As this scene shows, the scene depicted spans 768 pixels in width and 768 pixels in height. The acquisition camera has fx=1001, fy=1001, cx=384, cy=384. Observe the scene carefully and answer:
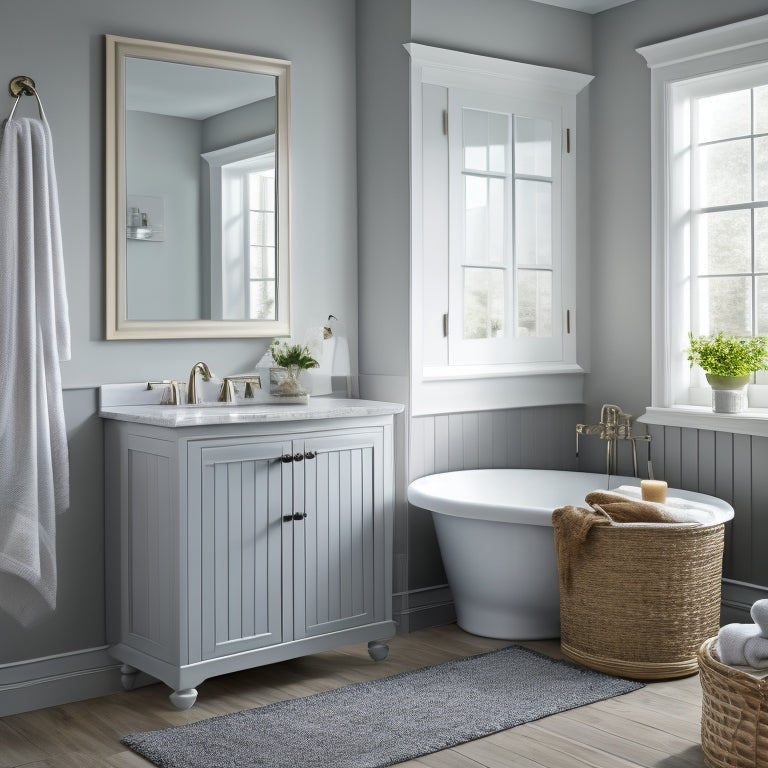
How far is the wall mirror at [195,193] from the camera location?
3.42 meters

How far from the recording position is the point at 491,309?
420cm

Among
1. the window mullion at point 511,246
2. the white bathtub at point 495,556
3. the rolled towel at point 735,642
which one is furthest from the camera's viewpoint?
the window mullion at point 511,246

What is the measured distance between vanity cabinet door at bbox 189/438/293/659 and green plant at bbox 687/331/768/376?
1.73 meters

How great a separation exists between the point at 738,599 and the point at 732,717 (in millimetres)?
1464

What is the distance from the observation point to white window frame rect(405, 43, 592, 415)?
12.9 ft

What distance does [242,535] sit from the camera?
10.5 ft

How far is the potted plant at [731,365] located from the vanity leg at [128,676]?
238cm

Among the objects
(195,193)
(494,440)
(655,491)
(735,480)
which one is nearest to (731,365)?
(735,480)

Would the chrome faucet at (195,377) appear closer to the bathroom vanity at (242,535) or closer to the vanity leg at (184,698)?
the bathroom vanity at (242,535)

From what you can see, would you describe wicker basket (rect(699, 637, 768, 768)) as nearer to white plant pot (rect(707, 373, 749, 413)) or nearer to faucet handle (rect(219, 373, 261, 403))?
white plant pot (rect(707, 373, 749, 413))

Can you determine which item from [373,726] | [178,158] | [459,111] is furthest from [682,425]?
[178,158]

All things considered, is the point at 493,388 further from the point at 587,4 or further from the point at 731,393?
the point at 587,4

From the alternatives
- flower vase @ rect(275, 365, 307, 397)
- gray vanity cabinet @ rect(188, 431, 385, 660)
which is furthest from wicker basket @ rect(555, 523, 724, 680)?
flower vase @ rect(275, 365, 307, 397)

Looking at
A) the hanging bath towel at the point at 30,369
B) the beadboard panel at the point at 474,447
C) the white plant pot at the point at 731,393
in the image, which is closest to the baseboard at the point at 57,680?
the hanging bath towel at the point at 30,369
